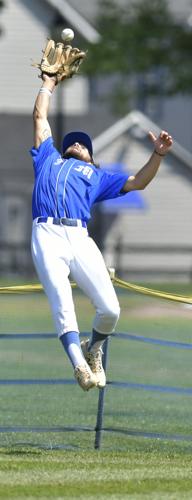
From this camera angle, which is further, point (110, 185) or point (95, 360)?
point (110, 185)

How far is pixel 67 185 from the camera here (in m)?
9.41

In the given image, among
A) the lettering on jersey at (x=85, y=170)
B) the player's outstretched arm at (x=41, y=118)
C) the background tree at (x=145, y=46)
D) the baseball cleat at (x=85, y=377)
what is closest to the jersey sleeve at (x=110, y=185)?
the lettering on jersey at (x=85, y=170)

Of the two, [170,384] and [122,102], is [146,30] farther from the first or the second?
[170,384]

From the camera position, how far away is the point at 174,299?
32.1ft

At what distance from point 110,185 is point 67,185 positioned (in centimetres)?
37

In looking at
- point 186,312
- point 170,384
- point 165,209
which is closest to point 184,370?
point 170,384

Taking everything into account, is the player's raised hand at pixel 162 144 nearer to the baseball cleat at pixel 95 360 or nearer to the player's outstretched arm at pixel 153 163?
the player's outstretched arm at pixel 153 163

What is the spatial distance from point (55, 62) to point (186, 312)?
2.04 m

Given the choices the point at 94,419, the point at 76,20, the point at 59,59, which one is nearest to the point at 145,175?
the point at 59,59

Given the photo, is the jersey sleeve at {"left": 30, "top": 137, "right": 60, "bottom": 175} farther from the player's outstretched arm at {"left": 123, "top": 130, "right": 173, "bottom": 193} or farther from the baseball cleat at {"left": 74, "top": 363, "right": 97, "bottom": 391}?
the baseball cleat at {"left": 74, "top": 363, "right": 97, "bottom": 391}

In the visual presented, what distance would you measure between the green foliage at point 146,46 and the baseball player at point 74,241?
29255mm

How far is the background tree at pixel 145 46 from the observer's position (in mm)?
39062

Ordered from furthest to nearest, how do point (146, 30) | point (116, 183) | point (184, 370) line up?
point (146, 30) < point (184, 370) < point (116, 183)

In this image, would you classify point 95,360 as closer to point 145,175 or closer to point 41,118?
point 145,175
